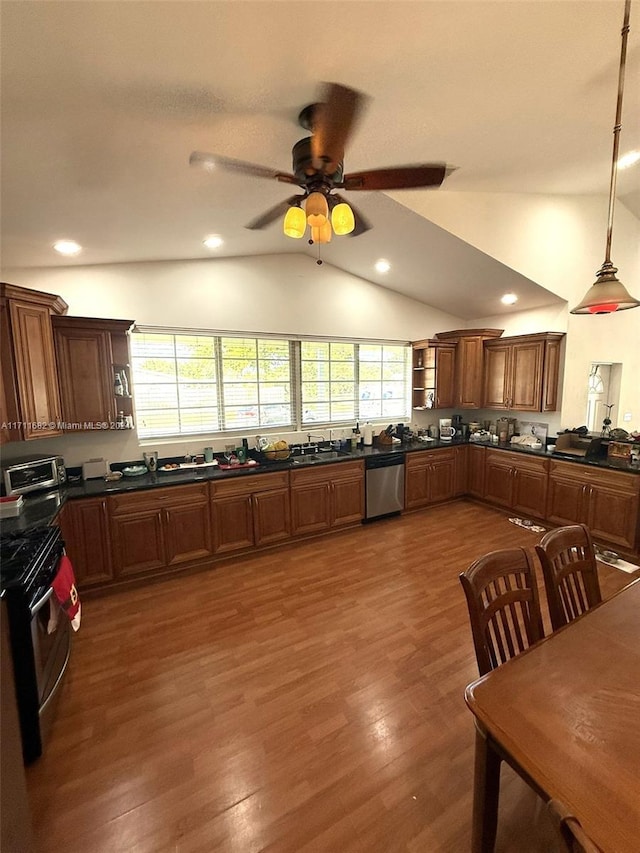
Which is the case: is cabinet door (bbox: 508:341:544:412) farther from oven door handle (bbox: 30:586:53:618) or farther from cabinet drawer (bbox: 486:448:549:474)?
oven door handle (bbox: 30:586:53:618)

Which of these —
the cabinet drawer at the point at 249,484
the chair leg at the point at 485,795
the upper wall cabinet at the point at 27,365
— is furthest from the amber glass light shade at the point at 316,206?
the cabinet drawer at the point at 249,484

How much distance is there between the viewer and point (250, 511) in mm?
3596

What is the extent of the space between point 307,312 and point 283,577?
296 centimetres

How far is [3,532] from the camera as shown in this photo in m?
2.16

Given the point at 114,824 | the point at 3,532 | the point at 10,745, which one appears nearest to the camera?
the point at 10,745

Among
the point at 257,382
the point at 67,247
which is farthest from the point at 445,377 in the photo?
the point at 67,247

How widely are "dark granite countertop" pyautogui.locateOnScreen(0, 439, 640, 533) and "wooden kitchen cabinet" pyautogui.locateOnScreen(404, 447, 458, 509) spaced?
0.12 metres

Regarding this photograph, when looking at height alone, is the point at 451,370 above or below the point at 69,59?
below

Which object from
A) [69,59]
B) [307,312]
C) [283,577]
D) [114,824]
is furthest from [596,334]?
[114,824]

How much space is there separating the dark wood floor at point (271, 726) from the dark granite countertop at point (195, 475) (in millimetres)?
896

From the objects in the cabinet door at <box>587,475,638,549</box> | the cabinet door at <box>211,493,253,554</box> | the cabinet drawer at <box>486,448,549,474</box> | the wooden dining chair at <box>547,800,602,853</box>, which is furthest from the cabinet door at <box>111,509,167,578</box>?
the cabinet door at <box>587,475,638,549</box>

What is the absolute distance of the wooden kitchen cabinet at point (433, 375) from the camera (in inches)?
201

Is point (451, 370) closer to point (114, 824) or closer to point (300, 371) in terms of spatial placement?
point (300, 371)

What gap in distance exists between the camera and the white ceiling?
130 centimetres
